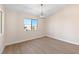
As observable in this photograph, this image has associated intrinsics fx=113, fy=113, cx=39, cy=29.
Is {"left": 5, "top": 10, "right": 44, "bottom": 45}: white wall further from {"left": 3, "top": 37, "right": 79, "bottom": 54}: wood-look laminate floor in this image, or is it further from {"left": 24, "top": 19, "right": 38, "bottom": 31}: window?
{"left": 3, "top": 37, "right": 79, "bottom": 54}: wood-look laminate floor

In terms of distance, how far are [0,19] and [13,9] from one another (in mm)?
1709

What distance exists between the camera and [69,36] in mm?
7809

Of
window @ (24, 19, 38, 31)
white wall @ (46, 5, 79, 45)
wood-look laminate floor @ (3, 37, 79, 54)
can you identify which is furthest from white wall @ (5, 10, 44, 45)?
white wall @ (46, 5, 79, 45)

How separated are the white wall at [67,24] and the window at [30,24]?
1611 millimetres

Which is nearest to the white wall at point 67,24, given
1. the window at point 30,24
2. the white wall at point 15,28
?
the window at point 30,24

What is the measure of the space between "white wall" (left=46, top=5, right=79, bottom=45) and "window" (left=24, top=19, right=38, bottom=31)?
1611 millimetres

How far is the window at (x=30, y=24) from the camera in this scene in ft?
28.7

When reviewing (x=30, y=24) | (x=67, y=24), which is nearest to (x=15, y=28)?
(x=30, y=24)

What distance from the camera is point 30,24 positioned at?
30.6ft

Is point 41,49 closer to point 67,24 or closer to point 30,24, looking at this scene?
point 67,24
